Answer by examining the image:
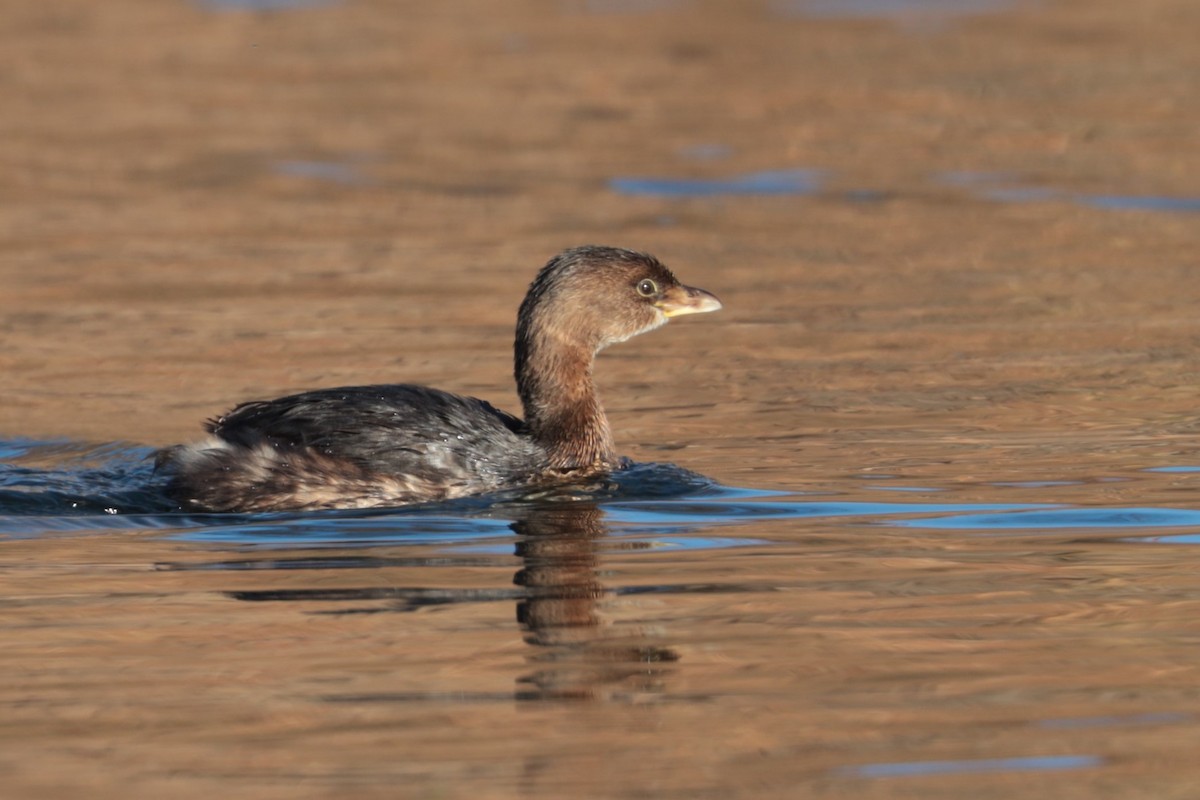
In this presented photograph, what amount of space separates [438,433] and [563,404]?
0.73 m

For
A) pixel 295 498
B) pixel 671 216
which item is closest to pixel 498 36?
pixel 671 216

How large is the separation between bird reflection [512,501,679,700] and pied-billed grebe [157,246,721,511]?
2.15 feet

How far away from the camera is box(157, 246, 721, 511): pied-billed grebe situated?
9.27 m

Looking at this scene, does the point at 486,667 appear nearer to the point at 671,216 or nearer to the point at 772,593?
the point at 772,593

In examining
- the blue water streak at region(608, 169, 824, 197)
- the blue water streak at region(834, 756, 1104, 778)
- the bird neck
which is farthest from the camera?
the blue water streak at region(608, 169, 824, 197)

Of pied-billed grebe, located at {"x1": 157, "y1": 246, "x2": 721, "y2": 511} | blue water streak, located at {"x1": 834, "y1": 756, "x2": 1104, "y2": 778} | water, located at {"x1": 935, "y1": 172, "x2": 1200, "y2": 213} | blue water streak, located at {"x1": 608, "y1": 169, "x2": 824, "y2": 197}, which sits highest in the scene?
blue water streak, located at {"x1": 608, "y1": 169, "x2": 824, "y2": 197}

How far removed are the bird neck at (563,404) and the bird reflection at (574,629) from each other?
0.90m

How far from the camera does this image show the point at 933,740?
6.08 m

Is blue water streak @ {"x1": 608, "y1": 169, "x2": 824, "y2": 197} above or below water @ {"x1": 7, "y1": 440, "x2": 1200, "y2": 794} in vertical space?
above

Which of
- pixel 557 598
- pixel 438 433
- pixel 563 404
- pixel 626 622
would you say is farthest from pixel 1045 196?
pixel 626 622

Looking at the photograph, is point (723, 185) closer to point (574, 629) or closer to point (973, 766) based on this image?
point (574, 629)

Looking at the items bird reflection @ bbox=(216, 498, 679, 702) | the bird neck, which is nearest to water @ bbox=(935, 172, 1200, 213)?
the bird neck

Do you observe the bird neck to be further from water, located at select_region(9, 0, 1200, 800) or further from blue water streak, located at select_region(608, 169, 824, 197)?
blue water streak, located at select_region(608, 169, 824, 197)

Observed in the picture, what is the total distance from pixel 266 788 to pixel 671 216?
10943mm
